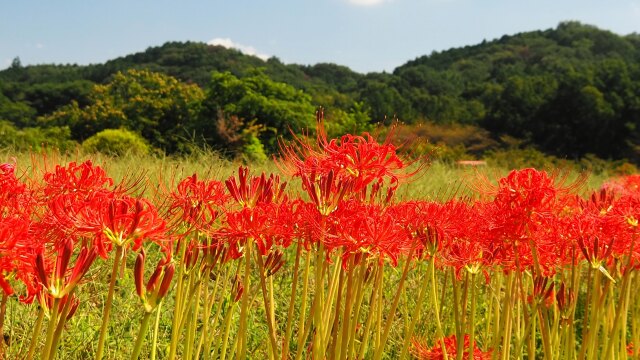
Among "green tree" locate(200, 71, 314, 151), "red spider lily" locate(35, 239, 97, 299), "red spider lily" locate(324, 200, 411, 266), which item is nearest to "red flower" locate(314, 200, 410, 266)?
"red spider lily" locate(324, 200, 411, 266)

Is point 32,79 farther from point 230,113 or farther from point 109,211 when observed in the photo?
point 109,211

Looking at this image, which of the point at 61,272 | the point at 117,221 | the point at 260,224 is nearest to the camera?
the point at 61,272

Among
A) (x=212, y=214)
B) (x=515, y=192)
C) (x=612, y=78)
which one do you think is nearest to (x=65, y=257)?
(x=212, y=214)

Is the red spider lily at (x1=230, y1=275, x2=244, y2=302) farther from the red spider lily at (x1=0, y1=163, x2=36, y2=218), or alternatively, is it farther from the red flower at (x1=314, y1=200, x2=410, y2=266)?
the red spider lily at (x1=0, y1=163, x2=36, y2=218)

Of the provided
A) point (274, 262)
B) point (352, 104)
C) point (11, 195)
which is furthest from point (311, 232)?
point (352, 104)

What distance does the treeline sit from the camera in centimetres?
1781

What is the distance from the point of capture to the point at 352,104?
32156mm

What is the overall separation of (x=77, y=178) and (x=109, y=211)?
1.67ft

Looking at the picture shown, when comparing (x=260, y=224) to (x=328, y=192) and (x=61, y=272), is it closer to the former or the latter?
(x=328, y=192)

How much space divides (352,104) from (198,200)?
102 feet

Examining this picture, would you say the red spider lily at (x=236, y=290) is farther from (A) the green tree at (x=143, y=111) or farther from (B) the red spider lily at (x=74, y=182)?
(A) the green tree at (x=143, y=111)

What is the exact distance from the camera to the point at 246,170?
1.41m

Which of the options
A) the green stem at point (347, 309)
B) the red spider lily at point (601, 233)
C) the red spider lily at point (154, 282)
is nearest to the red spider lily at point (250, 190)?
the green stem at point (347, 309)

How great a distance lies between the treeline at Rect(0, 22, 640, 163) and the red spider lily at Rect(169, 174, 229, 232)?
620 centimetres
